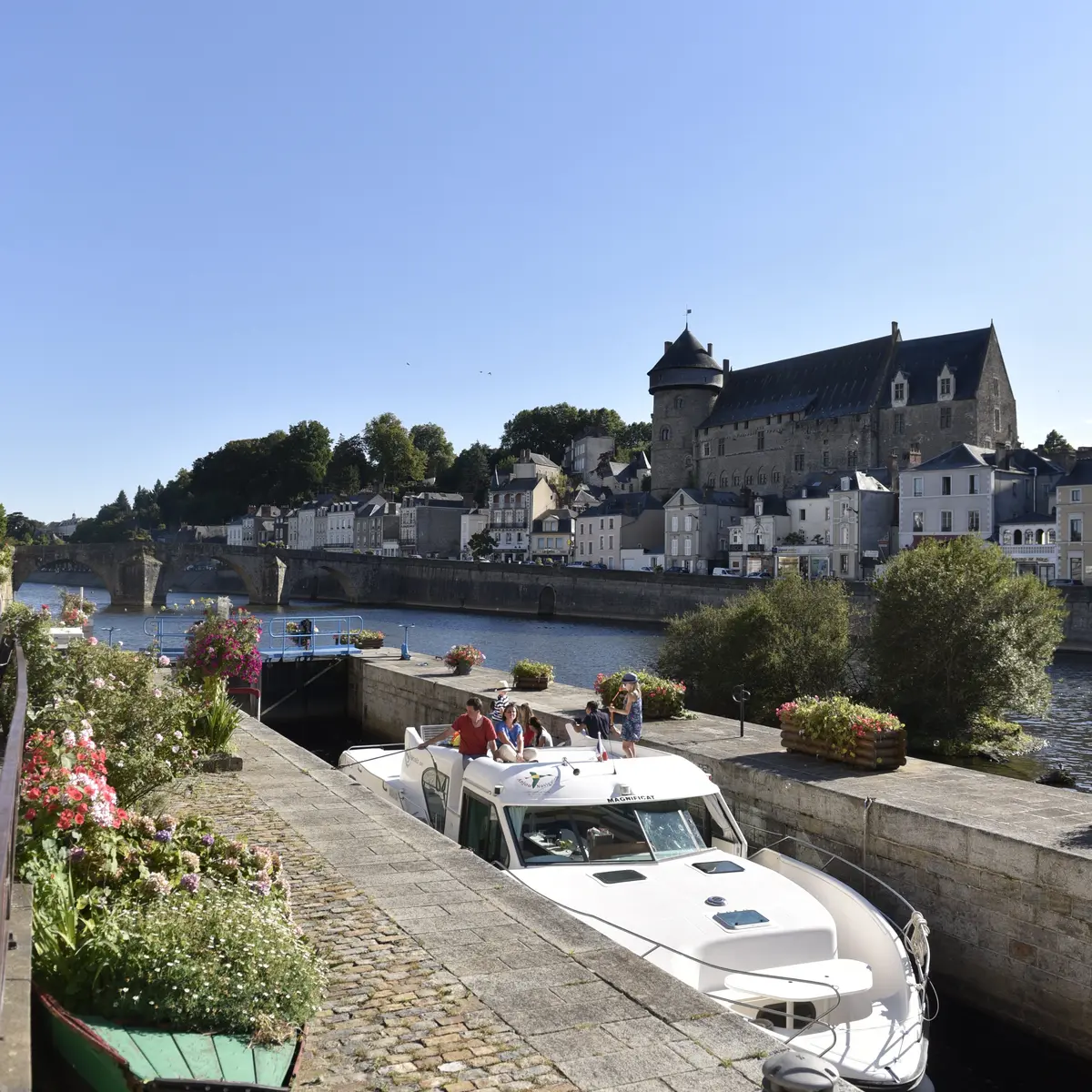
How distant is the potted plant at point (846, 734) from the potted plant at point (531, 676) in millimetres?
7497

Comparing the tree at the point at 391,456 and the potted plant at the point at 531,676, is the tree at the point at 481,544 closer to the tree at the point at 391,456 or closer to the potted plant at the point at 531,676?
the tree at the point at 391,456

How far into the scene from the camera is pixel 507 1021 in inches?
210

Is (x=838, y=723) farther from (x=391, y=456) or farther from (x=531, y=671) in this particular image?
(x=391, y=456)

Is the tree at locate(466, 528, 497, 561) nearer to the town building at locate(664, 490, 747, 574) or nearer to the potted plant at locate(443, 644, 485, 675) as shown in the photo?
the town building at locate(664, 490, 747, 574)

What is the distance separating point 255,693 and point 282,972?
15.9 metres

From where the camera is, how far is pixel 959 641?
24266 mm

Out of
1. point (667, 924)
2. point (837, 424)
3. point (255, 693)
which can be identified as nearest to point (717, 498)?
point (837, 424)

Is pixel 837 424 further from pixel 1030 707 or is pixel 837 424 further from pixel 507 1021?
pixel 507 1021

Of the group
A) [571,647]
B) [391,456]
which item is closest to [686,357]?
→ [391,456]

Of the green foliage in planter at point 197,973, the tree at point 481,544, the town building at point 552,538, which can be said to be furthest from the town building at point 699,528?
the green foliage in planter at point 197,973

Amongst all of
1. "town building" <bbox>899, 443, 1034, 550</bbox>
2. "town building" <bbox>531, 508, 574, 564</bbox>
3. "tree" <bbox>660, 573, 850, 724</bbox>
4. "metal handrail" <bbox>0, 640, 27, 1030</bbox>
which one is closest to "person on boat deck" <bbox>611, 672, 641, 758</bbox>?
"metal handrail" <bbox>0, 640, 27, 1030</bbox>

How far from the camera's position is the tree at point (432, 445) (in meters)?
136

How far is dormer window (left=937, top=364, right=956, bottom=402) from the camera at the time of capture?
8106 cm

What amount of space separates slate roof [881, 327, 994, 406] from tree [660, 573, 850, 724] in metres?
58.8
